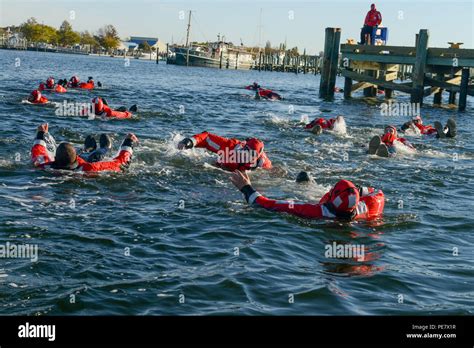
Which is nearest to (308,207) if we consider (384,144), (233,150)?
(233,150)

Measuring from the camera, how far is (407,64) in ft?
109

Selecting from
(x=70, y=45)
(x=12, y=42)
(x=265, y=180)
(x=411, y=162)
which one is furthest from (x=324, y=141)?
(x=70, y=45)

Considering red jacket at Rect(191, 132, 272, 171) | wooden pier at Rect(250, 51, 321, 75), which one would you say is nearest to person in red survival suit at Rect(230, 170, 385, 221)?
red jacket at Rect(191, 132, 272, 171)

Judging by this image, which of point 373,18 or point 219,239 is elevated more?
point 373,18

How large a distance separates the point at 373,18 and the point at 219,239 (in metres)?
26.3

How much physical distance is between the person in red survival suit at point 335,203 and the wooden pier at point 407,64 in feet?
71.1

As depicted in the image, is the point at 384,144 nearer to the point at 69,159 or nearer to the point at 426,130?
the point at 426,130

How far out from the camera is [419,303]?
725 centimetres

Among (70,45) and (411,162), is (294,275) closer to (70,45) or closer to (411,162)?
(411,162)

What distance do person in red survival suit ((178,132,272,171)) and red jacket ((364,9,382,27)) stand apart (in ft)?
67.3

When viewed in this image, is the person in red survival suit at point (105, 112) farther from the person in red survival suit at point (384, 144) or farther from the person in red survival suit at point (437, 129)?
the person in red survival suit at point (437, 129)
